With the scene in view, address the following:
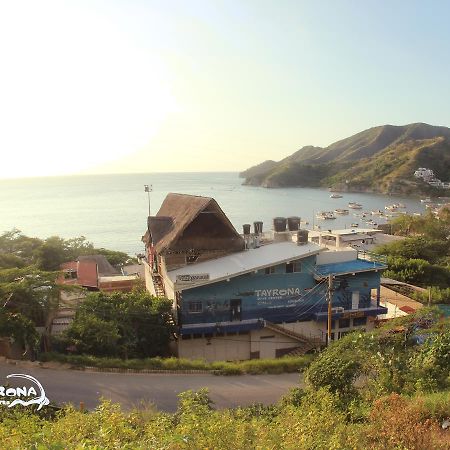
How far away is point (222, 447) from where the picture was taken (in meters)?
6.37

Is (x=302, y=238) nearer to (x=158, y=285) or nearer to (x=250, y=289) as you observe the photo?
(x=250, y=289)

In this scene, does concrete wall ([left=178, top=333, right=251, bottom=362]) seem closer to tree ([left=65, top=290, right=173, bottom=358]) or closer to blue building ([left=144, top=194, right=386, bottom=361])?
blue building ([left=144, top=194, right=386, bottom=361])

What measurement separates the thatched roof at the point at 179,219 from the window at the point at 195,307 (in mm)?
3314

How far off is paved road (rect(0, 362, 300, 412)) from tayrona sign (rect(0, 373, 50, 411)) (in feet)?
1.07

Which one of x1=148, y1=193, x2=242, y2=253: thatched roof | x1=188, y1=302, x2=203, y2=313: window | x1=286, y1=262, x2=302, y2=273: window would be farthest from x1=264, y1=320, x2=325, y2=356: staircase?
x1=148, y1=193, x2=242, y2=253: thatched roof

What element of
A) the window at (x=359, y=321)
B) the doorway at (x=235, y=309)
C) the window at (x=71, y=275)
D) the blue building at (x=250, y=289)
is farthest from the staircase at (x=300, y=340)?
the window at (x=71, y=275)

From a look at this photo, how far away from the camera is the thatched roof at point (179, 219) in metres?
22.2

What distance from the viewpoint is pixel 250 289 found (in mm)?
20984

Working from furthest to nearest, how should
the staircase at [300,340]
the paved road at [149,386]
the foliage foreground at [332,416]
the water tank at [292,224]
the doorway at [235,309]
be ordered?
the water tank at [292,224], the staircase at [300,340], the doorway at [235,309], the paved road at [149,386], the foliage foreground at [332,416]

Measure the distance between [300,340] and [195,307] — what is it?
18.2ft

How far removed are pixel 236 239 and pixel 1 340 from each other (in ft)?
39.4

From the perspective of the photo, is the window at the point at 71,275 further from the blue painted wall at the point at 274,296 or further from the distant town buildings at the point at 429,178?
the distant town buildings at the point at 429,178

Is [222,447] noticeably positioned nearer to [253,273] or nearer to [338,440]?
[338,440]

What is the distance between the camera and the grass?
54.8ft
